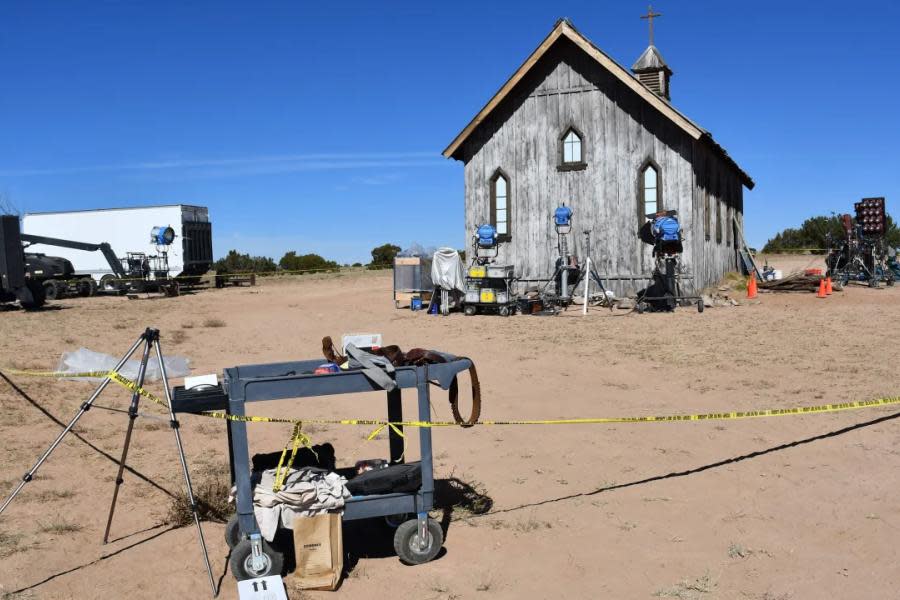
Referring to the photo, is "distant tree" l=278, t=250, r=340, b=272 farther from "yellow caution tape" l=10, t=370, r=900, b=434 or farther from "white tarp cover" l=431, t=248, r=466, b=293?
"yellow caution tape" l=10, t=370, r=900, b=434

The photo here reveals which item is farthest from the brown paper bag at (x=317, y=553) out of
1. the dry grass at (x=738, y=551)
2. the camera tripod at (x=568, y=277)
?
the camera tripod at (x=568, y=277)

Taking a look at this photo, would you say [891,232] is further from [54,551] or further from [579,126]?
[54,551]

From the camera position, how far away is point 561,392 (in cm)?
1070

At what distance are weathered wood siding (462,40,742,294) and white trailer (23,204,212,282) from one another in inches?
656

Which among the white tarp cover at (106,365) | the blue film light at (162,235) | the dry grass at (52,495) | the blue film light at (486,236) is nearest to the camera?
the dry grass at (52,495)

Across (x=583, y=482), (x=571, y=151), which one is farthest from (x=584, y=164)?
(x=583, y=482)

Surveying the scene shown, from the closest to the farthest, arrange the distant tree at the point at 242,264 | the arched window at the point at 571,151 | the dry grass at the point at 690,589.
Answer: the dry grass at the point at 690,589
the arched window at the point at 571,151
the distant tree at the point at 242,264

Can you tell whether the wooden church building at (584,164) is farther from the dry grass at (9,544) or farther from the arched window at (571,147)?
the dry grass at (9,544)

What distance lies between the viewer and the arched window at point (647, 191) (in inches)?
856

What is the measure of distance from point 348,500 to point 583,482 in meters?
2.44

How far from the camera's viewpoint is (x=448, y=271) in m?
21.7

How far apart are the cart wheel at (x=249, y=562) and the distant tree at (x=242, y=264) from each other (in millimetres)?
48637

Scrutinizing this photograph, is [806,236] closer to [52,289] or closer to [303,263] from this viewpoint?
[303,263]

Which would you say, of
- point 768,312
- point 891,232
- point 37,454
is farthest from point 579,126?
point 891,232
